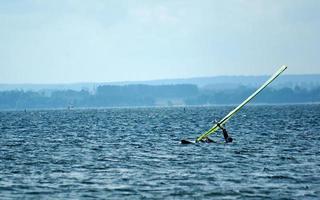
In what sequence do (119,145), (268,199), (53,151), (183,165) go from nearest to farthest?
(268,199), (183,165), (53,151), (119,145)

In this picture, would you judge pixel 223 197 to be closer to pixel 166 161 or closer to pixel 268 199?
pixel 268 199

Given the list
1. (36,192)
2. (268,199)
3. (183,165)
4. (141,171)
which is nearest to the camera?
(268,199)

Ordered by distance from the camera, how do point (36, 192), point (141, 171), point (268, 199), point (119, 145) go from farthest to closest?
1. point (119, 145)
2. point (141, 171)
3. point (36, 192)
4. point (268, 199)

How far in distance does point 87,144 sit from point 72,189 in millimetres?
35325

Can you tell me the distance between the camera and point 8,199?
34375 millimetres

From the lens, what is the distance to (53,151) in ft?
205

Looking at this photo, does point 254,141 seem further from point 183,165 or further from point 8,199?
point 8,199

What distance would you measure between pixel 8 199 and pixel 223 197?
454 inches

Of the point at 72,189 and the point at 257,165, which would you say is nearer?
the point at 72,189

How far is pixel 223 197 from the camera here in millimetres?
34500

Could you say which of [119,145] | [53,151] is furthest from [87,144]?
[53,151]

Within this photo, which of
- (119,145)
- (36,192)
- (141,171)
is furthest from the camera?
(119,145)

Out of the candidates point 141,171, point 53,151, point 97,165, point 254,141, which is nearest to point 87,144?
point 53,151

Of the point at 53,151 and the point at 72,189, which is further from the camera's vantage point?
the point at 53,151
